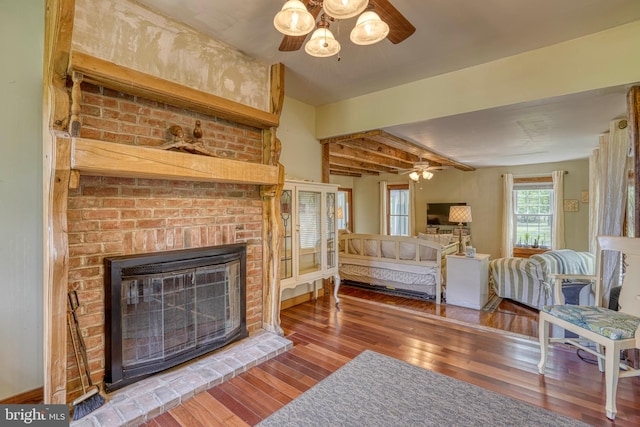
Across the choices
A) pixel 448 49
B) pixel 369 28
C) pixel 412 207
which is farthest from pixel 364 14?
pixel 412 207

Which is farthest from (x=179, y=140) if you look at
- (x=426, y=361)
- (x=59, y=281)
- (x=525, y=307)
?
(x=525, y=307)

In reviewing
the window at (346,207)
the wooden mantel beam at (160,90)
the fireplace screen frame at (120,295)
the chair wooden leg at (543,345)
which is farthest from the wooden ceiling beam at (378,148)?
the window at (346,207)

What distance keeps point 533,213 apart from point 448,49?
5705 mm

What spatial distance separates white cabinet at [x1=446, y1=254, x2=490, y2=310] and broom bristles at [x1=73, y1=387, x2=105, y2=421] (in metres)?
3.87

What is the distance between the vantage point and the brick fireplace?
6.23 feet

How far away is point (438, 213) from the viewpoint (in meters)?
7.63

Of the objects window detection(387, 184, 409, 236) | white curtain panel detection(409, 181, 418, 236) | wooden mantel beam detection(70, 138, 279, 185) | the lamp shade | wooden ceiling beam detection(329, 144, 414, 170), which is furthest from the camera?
window detection(387, 184, 409, 236)

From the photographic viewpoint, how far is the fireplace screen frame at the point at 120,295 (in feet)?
6.46

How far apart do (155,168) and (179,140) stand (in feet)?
1.19

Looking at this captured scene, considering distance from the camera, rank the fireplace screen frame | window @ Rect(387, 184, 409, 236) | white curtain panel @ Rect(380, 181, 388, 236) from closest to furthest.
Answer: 1. the fireplace screen frame
2. window @ Rect(387, 184, 409, 236)
3. white curtain panel @ Rect(380, 181, 388, 236)

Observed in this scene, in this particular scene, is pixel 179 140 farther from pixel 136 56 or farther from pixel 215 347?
pixel 215 347

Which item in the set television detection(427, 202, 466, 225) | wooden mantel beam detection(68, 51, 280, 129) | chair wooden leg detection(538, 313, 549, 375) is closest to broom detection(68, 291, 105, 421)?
wooden mantel beam detection(68, 51, 280, 129)

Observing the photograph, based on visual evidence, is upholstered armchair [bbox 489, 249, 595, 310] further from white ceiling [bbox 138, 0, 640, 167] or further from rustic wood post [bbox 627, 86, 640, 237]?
white ceiling [bbox 138, 0, 640, 167]

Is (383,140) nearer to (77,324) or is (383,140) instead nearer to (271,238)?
(271,238)
